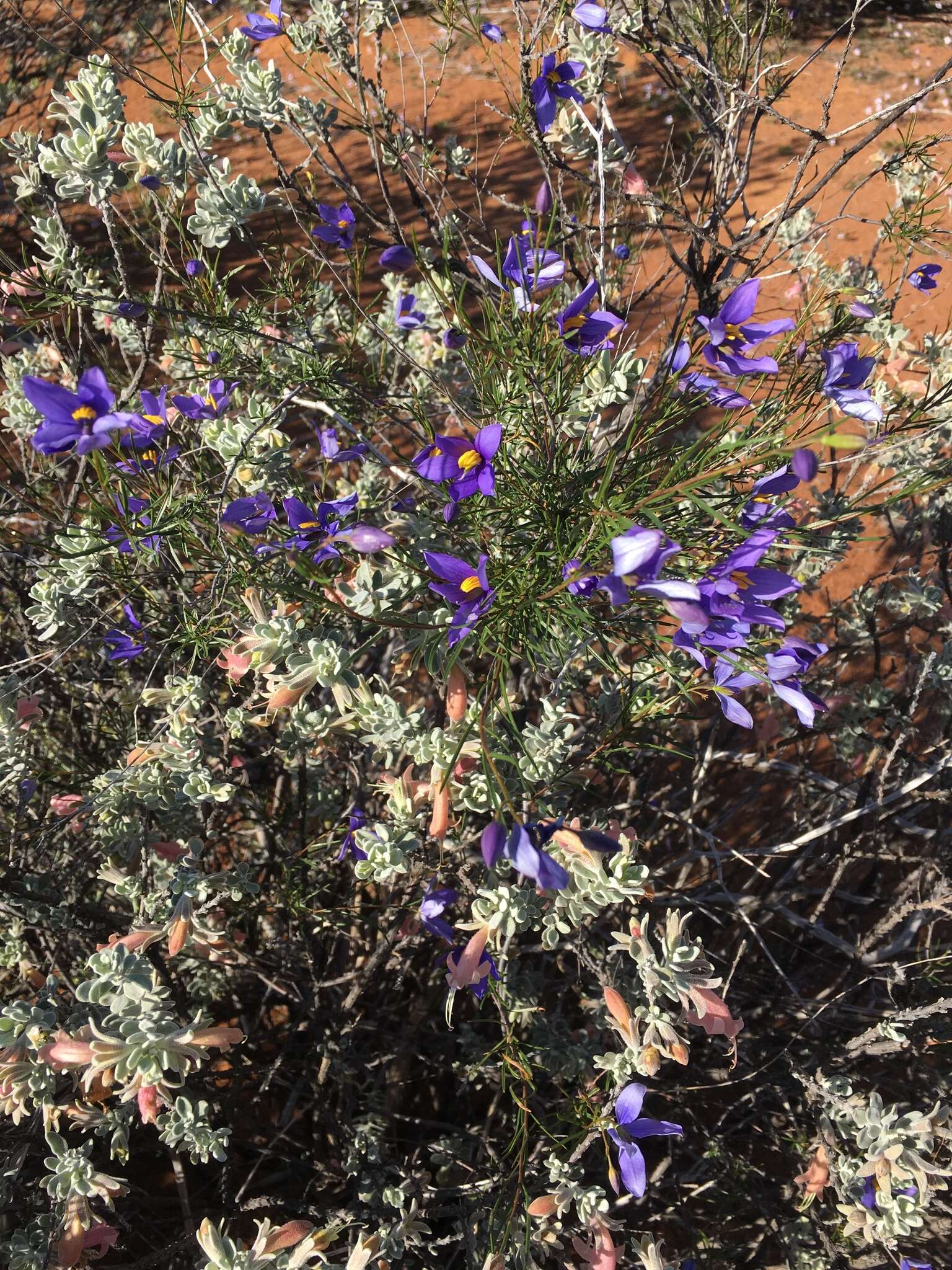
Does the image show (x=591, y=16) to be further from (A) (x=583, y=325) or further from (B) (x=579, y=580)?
(B) (x=579, y=580)

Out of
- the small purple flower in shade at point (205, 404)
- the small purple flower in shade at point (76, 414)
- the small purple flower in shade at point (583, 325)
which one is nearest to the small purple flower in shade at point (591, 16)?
the small purple flower in shade at point (583, 325)

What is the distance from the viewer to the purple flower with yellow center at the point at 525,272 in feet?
4.40

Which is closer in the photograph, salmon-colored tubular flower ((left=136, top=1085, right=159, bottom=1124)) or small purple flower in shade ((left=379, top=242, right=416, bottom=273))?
salmon-colored tubular flower ((left=136, top=1085, right=159, bottom=1124))

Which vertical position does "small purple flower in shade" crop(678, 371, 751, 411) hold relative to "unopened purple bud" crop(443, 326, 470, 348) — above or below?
below

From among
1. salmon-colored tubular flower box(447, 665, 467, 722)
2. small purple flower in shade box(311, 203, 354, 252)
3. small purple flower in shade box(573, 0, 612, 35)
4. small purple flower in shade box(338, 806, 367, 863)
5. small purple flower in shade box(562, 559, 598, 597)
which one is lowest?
small purple flower in shade box(338, 806, 367, 863)

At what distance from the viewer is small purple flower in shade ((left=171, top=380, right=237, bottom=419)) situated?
1.66 meters

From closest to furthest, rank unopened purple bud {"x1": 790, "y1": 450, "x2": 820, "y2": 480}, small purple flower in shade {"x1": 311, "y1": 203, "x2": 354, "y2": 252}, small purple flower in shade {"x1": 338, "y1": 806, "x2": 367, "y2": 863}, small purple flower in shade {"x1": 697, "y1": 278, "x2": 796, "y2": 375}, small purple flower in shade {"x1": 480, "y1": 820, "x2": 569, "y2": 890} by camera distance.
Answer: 1. unopened purple bud {"x1": 790, "y1": 450, "x2": 820, "y2": 480}
2. small purple flower in shade {"x1": 480, "y1": 820, "x2": 569, "y2": 890}
3. small purple flower in shade {"x1": 697, "y1": 278, "x2": 796, "y2": 375}
4. small purple flower in shade {"x1": 338, "y1": 806, "x2": 367, "y2": 863}
5. small purple flower in shade {"x1": 311, "y1": 203, "x2": 354, "y2": 252}

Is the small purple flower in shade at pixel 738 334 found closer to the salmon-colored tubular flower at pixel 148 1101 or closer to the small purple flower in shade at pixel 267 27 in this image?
the small purple flower in shade at pixel 267 27

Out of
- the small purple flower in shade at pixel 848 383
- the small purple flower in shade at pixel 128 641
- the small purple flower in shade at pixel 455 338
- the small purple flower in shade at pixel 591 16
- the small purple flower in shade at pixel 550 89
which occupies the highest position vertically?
the small purple flower in shade at pixel 591 16

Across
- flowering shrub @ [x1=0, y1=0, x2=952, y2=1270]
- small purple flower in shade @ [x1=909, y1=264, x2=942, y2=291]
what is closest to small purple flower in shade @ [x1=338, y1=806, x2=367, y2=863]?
flowering shrub @ [x1=0, y1=0, x2=952, y2=1270]

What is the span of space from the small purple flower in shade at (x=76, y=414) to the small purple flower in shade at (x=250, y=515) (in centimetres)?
31

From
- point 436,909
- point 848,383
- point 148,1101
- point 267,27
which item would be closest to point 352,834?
point 436,909

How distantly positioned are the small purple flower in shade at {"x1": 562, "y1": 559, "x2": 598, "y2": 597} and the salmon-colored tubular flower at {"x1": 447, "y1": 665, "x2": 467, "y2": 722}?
0.75ft

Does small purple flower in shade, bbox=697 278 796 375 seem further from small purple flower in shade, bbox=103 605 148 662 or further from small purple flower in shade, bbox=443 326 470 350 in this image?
small purple flower in shade, bbox=103 605 148 662
